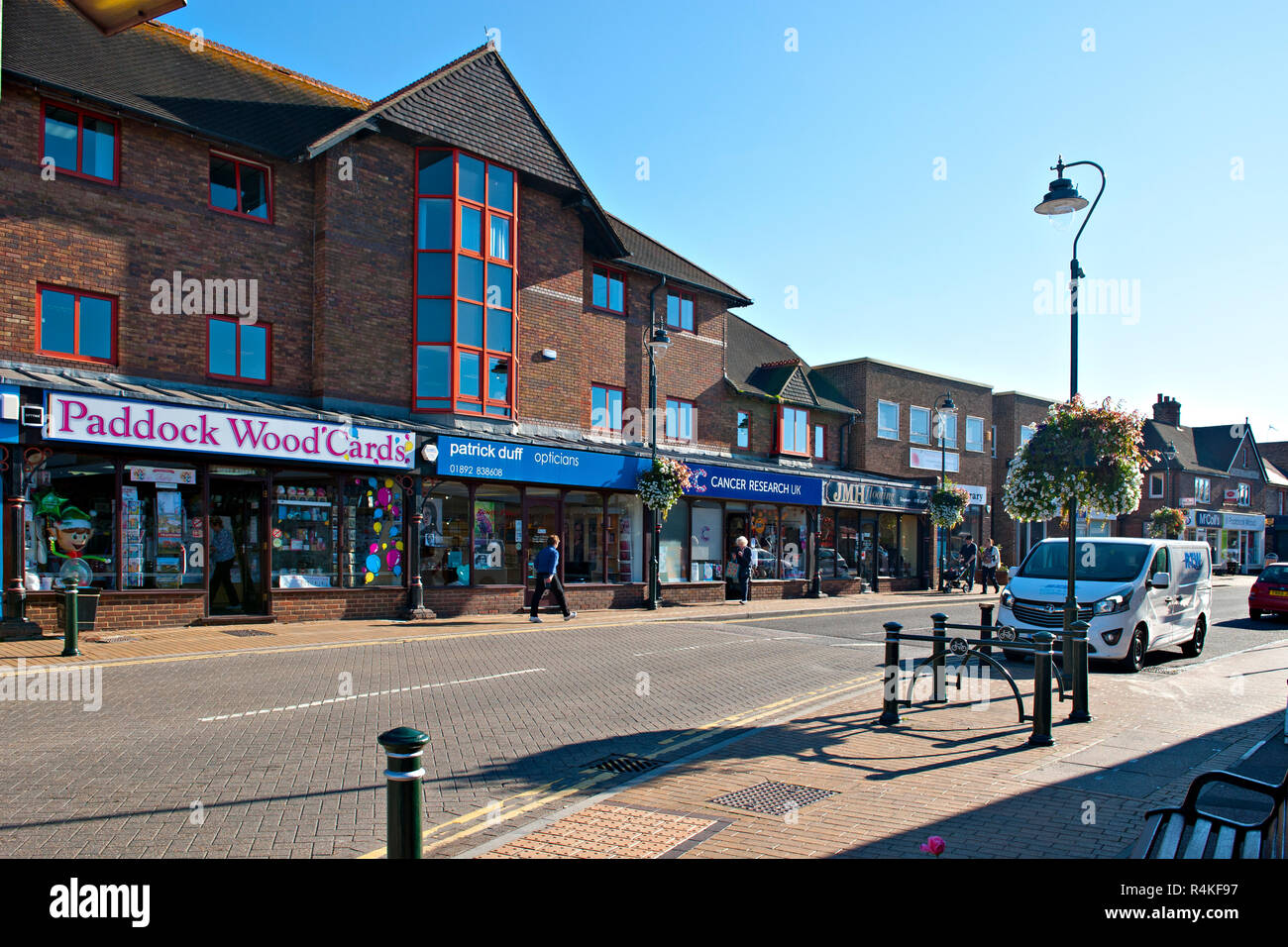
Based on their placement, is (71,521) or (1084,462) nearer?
(1084,462)

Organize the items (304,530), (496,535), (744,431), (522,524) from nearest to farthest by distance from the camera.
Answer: (304,530)
(496,535)
(522,524)
(744,431)

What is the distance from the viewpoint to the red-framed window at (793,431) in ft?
102

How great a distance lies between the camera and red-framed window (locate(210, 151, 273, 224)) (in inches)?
715

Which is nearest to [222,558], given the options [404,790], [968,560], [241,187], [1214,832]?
[241,187]

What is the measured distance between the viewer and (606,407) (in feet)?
84.2

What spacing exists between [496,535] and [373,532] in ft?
10.4

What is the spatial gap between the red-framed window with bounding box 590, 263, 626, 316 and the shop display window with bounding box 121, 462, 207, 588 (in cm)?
1219

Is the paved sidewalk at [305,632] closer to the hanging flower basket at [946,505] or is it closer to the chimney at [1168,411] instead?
the hanging flower basket at [946,505]

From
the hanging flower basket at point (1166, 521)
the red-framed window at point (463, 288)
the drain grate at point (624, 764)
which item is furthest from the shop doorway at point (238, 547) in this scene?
the hanging flower basket at point (1166, 521)

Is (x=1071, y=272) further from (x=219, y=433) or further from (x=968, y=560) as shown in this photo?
(x=968, y=560)

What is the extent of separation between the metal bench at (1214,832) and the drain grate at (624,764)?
4.11m

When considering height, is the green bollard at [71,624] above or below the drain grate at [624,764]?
above
